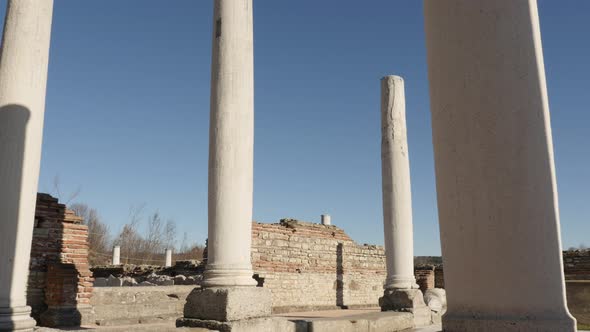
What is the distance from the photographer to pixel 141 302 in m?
10.7

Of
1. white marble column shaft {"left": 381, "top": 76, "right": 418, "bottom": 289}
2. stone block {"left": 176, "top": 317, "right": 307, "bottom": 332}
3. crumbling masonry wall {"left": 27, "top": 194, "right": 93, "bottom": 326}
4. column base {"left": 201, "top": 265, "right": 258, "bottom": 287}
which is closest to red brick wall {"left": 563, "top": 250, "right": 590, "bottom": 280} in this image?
white marble column shaft {"left": 381, "top": 76, "right": 418, "bottom": 289}

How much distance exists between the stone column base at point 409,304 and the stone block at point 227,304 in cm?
543

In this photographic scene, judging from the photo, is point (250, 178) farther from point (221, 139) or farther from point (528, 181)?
point (528, 181)

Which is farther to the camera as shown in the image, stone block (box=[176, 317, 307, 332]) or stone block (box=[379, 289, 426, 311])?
stone block (box=[379, 289, 426, 311])

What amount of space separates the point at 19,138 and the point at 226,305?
3455 mm

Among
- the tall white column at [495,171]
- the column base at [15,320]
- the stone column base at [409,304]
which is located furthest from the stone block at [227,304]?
the stone column base at [409,304]

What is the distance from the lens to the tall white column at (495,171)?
2559 millimetres

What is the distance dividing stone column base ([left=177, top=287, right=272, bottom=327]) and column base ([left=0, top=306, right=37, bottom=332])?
71.2 inches

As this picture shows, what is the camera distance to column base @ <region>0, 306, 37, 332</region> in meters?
5.65

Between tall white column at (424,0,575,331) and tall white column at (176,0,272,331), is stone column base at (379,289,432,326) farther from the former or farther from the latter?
tall white column at (424,0,575,331)

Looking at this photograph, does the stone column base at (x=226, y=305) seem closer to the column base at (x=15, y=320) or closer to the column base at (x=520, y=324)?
the column base at (x=15, y=320)

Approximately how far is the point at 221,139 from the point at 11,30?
3.17 metres

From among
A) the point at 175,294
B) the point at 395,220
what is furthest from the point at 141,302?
the point at 395,220

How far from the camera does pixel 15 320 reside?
574cm
